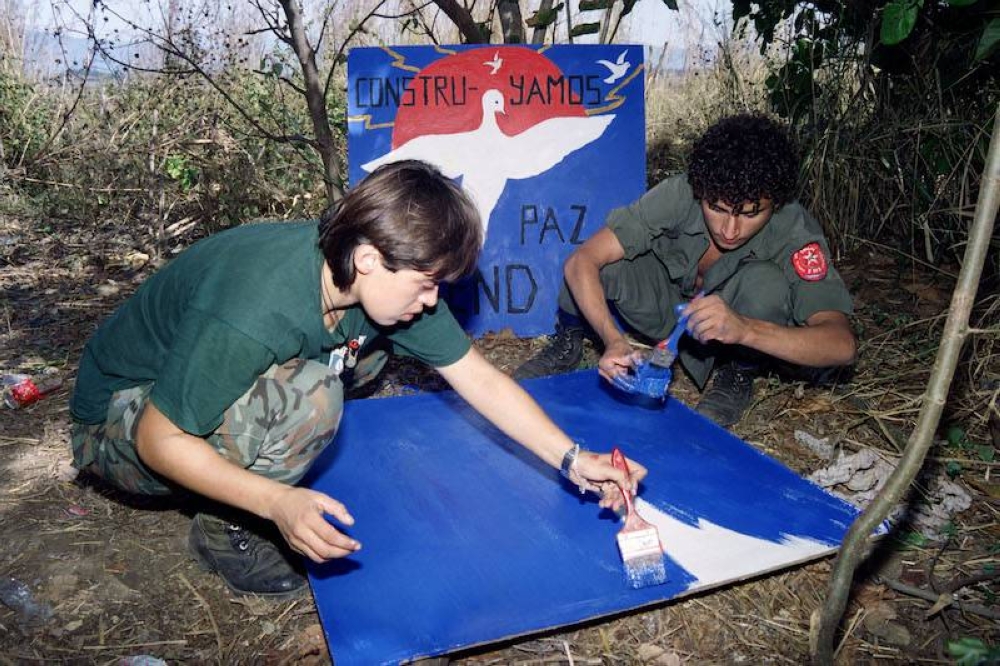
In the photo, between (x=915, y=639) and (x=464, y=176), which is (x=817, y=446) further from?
(x=464, y=176)

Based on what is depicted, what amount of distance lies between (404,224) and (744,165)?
1.22 meters

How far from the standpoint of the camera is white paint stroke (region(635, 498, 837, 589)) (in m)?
1.78

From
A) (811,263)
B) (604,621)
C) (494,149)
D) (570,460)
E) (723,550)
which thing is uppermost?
(494,149)

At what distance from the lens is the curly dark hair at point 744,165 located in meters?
2.26

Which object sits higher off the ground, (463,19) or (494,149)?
(463,19)

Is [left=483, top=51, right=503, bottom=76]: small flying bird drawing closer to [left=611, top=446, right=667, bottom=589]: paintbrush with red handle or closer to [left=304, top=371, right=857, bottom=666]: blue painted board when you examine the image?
[left=304, top=371, right=857, bottom=666]: blue painted board

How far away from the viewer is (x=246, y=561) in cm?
186

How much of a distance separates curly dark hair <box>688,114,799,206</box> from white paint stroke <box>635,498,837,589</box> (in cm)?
95

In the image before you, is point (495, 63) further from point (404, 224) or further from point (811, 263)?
point (404, 224)

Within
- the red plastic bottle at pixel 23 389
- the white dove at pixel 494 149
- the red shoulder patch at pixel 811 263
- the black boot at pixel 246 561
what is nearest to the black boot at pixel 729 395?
the red shoulder patch at pixel 811 263

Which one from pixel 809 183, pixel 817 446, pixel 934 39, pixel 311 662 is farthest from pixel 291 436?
pixel 934 39

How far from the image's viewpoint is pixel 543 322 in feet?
10.8

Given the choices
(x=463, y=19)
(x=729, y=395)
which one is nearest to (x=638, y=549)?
(x=729, y=395)

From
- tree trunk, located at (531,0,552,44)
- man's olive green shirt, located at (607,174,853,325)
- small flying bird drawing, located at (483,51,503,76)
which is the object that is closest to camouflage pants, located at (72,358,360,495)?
man's olive green shirt, located at (607,174,853,325)
